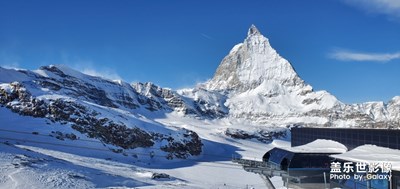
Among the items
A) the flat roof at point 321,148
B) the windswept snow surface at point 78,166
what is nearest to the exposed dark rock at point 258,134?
the windswept snow surface at point 78,166

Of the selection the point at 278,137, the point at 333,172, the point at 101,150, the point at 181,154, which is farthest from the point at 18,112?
the point at 278,137

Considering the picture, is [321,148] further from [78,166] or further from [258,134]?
[258,134]

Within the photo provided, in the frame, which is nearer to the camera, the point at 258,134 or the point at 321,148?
the point at 321,148

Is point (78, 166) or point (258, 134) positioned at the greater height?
point (258, 134)

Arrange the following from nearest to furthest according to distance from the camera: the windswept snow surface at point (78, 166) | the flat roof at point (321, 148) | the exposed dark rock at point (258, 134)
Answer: the flat roof at point (321, 148) < the windswept snow surface at point (78, 166) < the exposed dark rock at point (258, 134)

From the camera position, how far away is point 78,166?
45.6 m

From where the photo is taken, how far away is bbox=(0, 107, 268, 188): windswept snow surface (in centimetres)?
3625

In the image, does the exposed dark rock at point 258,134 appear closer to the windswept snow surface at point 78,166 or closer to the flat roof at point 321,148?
the windswept snow surface at point 78,166

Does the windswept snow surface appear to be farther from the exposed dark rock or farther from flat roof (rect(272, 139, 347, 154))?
the exposed dark rock

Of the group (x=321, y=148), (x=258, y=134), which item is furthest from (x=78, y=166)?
(x=258, y=134)

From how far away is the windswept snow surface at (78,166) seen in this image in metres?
36.2

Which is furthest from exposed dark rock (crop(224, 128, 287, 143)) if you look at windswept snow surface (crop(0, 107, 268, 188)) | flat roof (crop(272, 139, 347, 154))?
flat roof (crop(272, 139, 347, 154))

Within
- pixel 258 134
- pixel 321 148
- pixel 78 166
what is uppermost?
pixel 258 134

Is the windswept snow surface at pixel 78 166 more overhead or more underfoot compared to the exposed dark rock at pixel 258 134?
more underfoot
